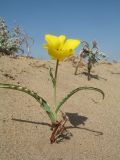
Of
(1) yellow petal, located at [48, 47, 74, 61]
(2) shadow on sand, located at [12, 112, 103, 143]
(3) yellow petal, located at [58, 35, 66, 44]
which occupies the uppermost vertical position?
(3) yellow petal, located at [58, 35, 66, 44]

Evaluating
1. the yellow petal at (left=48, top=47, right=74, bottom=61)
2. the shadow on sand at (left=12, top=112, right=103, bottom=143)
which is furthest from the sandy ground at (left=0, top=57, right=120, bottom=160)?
the yellow petal at (left=48, top=47, right=74, bottom=61)

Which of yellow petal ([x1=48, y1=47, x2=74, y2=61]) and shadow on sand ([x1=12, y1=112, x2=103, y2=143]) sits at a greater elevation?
yellow petal ([x1=48, y1=47, x2=74, y2=61])

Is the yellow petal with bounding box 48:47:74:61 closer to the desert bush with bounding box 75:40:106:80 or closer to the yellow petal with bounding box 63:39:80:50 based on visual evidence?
the yellow petal with bounding box 63:39:80:50

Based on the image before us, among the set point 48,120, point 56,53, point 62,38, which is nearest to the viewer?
point 56,53

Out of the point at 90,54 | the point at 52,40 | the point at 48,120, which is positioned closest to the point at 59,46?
the point at 52,40

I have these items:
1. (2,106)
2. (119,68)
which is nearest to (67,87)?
(2,106)

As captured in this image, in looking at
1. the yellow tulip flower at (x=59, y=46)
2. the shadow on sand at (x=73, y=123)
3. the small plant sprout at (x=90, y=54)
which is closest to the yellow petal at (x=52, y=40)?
the yellow tulip flower at (x=59, y=46)

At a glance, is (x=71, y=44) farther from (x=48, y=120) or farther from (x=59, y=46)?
(x=48, y=120)
